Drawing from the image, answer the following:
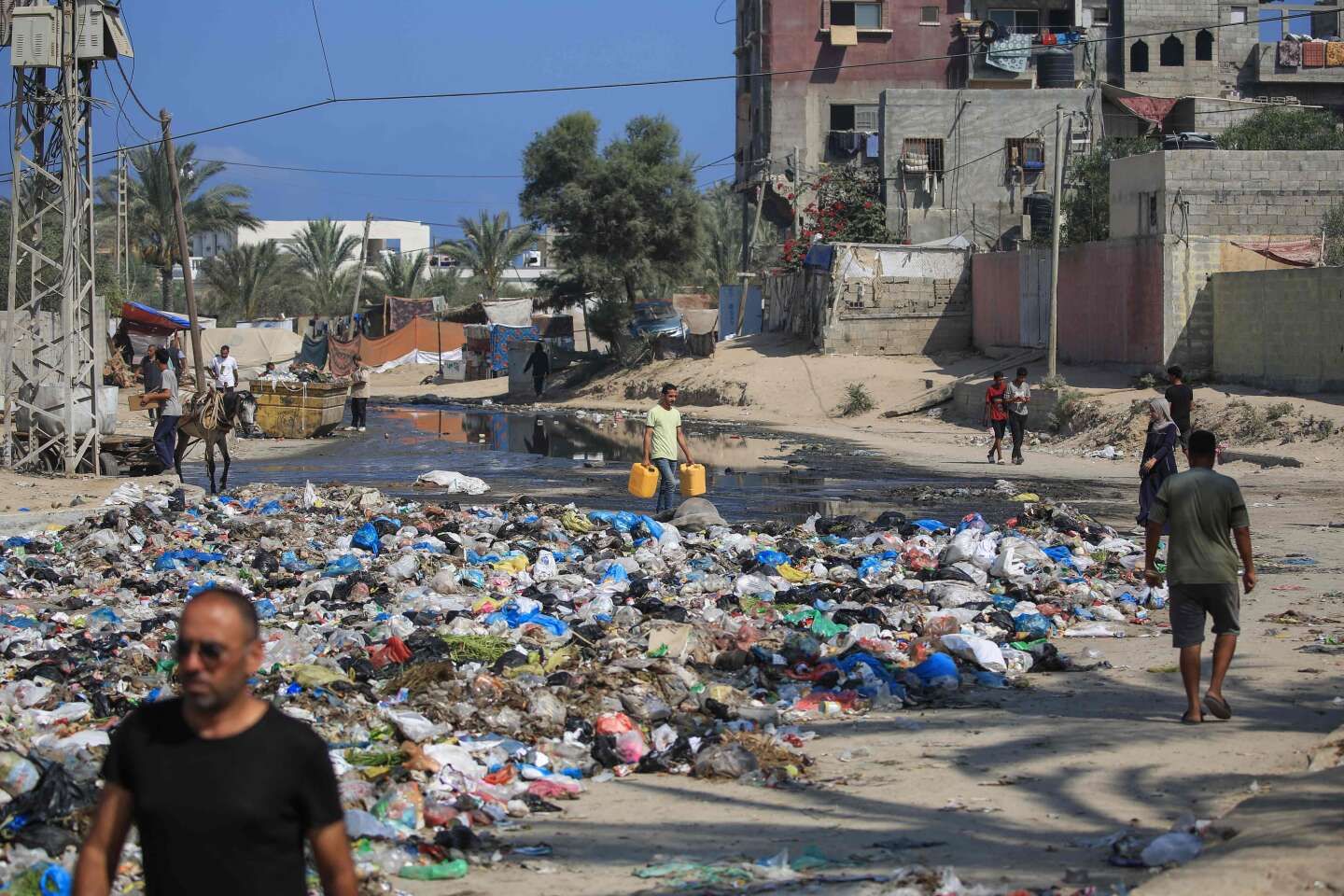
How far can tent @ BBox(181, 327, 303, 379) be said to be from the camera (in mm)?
44688

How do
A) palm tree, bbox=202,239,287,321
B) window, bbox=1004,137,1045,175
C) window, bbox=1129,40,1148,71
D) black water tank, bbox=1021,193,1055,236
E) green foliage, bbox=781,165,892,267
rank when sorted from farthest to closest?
palm tree, bbox=202,239,287,321 < window, bbox=1129,40,1148,71 < window, bbox=1004,137,1045,175 < green foliage, bbox=781,165,892,267 < black water tank, bbox=1021,193,1055,236

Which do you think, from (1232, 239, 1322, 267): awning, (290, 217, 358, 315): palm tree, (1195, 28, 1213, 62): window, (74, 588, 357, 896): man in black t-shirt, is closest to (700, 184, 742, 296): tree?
(290, 217, 358, 315): palm tree

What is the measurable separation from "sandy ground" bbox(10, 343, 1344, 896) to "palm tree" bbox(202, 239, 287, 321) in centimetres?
5510

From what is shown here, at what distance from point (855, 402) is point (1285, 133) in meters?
17.1

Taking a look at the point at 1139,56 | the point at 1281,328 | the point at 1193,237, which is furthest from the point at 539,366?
the point at 1139,56

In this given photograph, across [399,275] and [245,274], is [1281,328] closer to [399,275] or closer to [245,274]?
[245,274]

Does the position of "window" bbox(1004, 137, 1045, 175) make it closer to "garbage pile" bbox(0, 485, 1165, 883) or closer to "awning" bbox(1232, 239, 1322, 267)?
"awning" bbox(1232, 239, 1322, 267)

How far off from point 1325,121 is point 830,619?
38251mm

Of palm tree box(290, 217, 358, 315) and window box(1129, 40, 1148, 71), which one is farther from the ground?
window box(1129, 40, 1148, 71)

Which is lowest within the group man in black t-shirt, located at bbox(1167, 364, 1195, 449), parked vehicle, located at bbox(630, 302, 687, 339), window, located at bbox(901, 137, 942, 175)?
man in black t-shirt, located at bbox(1167, 364, 1195, 449)

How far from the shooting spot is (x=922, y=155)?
43.9 metres

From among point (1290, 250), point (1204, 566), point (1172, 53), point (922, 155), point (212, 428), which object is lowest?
point (1204, 566)

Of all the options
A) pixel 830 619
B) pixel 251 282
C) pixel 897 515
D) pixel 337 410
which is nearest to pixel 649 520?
pixel 897 515

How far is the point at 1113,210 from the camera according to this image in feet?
94.9
